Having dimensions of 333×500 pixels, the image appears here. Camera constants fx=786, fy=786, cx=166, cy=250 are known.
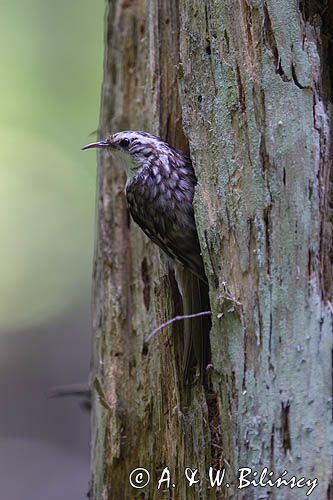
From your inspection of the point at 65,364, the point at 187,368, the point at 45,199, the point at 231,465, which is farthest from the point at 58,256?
the point at 231,465

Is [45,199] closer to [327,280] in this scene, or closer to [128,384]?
[128,384]

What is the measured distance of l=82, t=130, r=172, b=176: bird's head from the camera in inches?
143

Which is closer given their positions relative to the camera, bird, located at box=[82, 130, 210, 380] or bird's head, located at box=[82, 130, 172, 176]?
bird, located at box=[82, 130, 210, 380]

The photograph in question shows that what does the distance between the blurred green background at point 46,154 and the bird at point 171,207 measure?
3.70 m

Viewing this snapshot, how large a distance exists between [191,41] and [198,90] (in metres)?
0.24

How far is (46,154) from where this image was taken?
7.92 metres

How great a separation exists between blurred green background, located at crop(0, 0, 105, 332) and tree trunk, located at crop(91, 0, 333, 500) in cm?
381

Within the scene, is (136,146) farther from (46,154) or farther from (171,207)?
→ (46,154)

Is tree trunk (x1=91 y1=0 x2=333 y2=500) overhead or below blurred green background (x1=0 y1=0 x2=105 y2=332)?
below

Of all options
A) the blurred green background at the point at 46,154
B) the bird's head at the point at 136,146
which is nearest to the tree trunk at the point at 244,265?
the bird's head at the point at 136,146

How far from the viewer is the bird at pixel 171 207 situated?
11.2ft

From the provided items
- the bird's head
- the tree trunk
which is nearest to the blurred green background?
the bird's head

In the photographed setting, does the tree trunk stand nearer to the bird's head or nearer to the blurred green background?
Result: the bird's head

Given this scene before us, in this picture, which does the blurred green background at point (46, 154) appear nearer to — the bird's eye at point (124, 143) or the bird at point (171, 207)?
the bird's eye at point (124, 143)
